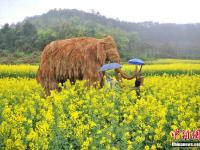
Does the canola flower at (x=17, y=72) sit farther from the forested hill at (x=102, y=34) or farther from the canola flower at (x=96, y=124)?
the forested hill at (x=102, y=34)

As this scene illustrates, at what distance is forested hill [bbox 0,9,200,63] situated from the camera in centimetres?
4625

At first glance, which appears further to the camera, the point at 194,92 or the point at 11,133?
the point at 194,92

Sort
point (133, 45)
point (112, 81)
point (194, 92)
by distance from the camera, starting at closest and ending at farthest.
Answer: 1. point (194, 92)
2. point (112, 81)
3. point (133, 45)

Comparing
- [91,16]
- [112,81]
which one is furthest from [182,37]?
[112,81]

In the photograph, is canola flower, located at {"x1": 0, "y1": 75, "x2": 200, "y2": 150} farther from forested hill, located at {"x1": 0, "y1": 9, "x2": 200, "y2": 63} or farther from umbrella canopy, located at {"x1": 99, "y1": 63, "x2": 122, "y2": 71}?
forested hill, located at {"x1": 0, "y1": 9, "x2": 200, "y2": 63}

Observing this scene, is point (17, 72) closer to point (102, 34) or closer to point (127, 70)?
point (127, 70)

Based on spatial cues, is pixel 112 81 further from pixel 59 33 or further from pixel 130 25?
pixel 130 25

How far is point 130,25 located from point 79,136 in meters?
103

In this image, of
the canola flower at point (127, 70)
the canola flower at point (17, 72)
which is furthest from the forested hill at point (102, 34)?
the canola flower at point (17, 72)

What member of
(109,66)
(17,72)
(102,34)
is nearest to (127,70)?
(17,72)

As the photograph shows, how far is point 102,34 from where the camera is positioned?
49.0m

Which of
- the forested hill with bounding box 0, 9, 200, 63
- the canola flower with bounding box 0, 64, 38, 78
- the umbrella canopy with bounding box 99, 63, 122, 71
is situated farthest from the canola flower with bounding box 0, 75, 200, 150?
the forested hill with bounding box 0, 9, 200, 63

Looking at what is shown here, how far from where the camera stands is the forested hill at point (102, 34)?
46.2m

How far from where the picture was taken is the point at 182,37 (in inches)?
4176
